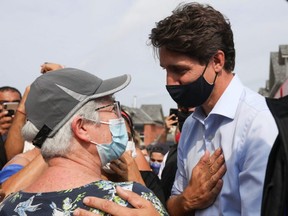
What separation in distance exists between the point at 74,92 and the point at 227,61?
1.11m

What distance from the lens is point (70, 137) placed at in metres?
2.16

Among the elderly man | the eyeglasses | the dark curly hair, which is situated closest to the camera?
the elderly man

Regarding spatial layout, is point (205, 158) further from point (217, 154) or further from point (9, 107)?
point (9, 107)

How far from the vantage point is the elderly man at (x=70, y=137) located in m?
2.01

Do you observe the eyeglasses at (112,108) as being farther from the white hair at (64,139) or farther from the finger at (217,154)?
the finger at (217,154)

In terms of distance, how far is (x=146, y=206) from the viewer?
198cm

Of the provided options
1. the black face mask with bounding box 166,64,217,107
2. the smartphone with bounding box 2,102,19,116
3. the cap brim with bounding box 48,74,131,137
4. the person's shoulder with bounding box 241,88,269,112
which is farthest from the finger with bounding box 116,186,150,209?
the smartphone with bounding box 2,102,19,116

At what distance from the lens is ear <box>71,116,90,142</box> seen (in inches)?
84.6

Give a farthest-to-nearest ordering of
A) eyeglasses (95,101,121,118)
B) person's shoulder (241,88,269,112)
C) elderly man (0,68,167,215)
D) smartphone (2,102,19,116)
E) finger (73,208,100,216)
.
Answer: smartphone (2,102,19,116) < person's shoulder (241,88,269,112) < eyeglasses (95,101,121,118) < elderly man (0,68,167,215) < finger (73,208,100,216)

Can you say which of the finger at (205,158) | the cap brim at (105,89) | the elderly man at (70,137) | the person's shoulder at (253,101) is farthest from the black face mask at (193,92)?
the elderly man at (70,137)

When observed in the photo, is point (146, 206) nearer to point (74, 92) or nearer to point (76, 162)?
point (76, 162)

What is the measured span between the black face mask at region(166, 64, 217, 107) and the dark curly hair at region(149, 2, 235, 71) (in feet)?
0.46

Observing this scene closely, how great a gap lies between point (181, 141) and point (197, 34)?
727 millimetres

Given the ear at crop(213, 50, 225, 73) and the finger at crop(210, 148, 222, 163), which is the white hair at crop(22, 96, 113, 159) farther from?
the ear at crop(213, 50, 225, 73)
